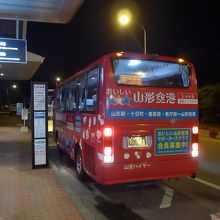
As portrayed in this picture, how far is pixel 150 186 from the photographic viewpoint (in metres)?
9.10

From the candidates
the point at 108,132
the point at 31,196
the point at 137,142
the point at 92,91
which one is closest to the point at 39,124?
the point at 92,91

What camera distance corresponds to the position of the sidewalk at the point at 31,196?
→ 21.1 feet

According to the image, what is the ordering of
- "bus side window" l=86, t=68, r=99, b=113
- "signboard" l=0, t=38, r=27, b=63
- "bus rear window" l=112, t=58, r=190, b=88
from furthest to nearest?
"signboard" l=0, t=38, r=27, b=63, "bus side window" l=86, t=68, r=99, b=113, "bus rear window" l=112, t=58, r=190, b=88

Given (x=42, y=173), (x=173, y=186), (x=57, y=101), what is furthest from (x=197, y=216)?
(x=57, y=101)

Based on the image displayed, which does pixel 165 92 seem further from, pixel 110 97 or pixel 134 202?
pixel 134 202

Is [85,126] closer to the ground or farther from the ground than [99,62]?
closer to the ground

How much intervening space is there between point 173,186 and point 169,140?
154cm

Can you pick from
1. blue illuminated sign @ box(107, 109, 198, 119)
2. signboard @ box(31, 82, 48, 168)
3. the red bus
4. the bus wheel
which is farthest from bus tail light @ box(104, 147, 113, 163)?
signboard @ box(31, 82, 48, 168)

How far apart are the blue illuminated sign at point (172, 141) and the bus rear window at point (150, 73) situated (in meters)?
1.04

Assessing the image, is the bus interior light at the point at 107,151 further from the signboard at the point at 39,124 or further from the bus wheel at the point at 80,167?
the signboard at the point at 39,124

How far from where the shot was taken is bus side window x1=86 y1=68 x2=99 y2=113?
331 inches

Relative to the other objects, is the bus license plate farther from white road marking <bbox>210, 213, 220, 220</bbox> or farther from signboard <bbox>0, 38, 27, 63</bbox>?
signboard <bbox>0, 38, 27, 63</bbox>

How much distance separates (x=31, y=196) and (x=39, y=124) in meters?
3.80

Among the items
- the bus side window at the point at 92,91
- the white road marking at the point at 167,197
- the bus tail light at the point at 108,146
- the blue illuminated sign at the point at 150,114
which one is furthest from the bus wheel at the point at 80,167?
the blue illuminated sign at the point at 150,114
